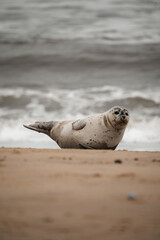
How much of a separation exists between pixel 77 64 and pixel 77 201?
13.4m

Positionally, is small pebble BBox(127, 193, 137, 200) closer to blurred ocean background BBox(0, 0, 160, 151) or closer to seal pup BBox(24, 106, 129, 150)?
seal pup BBox(24, 106, 129, 150)

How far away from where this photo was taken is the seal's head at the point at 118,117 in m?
5.42

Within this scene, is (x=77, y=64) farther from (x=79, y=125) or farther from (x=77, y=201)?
(x=77, y=201)

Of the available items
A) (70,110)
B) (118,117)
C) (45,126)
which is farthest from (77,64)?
(118,117)

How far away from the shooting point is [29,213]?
2457 millimetres

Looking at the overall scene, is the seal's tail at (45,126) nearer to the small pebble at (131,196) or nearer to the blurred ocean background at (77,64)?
the blurred ocean background at (77,64)

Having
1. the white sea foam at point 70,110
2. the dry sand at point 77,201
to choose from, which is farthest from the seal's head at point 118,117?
the white sea foam at point 70,110

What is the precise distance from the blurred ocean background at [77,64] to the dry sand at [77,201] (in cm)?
401

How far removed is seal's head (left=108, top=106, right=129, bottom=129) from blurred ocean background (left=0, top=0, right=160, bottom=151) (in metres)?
1.78

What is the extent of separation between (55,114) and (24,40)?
7448mm

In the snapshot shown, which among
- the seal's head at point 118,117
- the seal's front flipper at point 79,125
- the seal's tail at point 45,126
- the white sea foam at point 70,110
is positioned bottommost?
the white sea foam at point 70,110

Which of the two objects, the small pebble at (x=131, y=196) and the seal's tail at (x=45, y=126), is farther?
the seal's tail at (x=45, y=126)

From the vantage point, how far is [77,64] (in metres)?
15.8

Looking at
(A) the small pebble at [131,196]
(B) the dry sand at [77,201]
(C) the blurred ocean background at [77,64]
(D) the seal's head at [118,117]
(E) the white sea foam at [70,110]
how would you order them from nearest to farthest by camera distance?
(B) the dry sand at [77,201] < (A) the small pebble at [131,196] < (D) the seal's head at [118,117] < (E) the white sea foam at [70,110] < (C) the blurred ocean background at [77,64]
